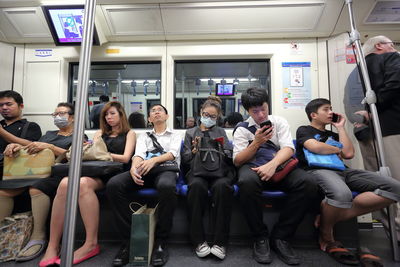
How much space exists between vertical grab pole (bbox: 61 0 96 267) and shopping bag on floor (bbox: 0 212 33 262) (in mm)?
1397

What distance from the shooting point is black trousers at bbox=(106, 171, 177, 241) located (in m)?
1.69

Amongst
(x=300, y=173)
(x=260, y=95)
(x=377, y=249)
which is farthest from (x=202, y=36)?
(x=377, y=249)

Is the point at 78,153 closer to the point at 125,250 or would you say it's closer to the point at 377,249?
Answer: the point at 125,250

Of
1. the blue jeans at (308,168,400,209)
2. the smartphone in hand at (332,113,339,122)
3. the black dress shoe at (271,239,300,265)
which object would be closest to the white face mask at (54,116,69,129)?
the black dress shoe at (271,239,300,265)

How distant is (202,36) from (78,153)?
8.46 feet

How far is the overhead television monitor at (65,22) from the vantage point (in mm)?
2645

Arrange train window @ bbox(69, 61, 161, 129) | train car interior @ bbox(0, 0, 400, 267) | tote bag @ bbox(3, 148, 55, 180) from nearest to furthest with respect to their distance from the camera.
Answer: tote bag @ bbox(3, 148, 55, 180)
train car interior @ bbox(0, 0, 400, 267)
train window @ bbox(69, 61, 161, 129)

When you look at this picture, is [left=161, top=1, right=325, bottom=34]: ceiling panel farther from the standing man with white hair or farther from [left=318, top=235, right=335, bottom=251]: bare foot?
[left=318, top=235, right=335, bottom=251]: bare foot

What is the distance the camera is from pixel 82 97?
0.90m

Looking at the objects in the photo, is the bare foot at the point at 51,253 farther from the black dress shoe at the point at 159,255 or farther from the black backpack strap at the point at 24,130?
the black backpack strap at the point at 24,130

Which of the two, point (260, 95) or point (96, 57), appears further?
point (96, 57)

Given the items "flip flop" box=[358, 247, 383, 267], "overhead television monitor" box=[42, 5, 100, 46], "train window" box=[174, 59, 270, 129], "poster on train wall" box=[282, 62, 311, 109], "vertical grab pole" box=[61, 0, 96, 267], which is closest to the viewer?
"vertical grab pole" box=[61, 0, 96, 267]

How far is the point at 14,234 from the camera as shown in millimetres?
1733

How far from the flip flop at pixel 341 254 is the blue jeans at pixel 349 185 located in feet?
1.16
